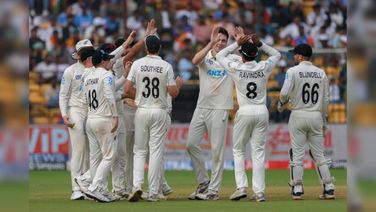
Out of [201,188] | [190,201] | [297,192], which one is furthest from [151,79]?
[297,192]

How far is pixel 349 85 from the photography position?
8.45 ft

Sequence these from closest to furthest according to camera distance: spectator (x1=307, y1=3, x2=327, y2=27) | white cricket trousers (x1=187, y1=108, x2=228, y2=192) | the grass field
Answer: the grass field, white cricket trousers (x1=187, y1=108, x2=228, y2=192), spectator (x1=307, y1=3, x2=327, y2=27)

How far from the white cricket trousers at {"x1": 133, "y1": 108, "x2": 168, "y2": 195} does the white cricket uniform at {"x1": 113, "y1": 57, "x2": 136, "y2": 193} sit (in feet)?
3.27

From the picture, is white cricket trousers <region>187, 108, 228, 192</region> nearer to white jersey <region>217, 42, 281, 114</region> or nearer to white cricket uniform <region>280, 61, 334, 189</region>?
white jersey <region>217, 42, 281, 114</region>

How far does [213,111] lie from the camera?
12.6 metres

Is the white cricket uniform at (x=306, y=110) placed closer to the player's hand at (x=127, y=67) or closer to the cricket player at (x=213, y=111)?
the cricket player at (x=213, y=111)

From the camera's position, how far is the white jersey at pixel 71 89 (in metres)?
12.6

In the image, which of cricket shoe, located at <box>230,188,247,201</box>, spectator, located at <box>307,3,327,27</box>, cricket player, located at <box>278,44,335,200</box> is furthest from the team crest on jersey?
spectator, located at <box>307,3,327,27</box>

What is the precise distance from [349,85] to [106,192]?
983 centimetres

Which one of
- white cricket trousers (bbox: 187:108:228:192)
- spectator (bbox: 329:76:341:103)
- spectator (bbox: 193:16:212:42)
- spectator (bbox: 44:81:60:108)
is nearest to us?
white cricket trousers (bbox: 187:108:228:192)

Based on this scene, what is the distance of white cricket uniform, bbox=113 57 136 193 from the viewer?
1299 cm

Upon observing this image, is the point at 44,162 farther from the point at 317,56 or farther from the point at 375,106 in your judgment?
the point at 375,106

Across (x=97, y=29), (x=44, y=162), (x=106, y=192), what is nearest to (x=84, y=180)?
(x=106, y=192)

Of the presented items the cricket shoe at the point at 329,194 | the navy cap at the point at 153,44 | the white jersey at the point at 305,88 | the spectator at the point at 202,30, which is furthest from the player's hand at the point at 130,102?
the spectator at the point at 202,30
